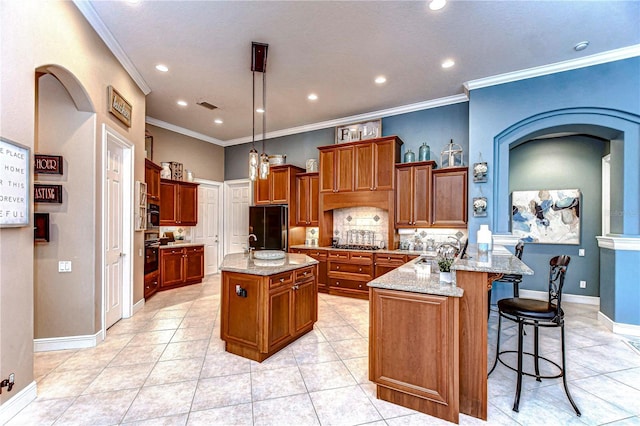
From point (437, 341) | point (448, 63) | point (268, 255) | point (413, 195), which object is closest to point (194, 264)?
point (268, 255)

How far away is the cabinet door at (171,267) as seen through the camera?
562 cm

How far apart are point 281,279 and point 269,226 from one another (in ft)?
11.6

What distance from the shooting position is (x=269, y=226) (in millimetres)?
6398

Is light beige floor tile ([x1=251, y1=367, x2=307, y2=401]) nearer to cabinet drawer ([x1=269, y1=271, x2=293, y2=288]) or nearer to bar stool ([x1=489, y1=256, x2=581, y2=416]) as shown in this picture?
cabinet drawer ([x1=269, y1=271, x2=293, y2=288])

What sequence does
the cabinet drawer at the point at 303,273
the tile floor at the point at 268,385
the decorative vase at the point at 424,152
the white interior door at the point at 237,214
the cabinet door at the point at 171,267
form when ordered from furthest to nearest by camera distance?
the white interior door at the point at 237,214, the cabinet door at the point at 171,267, the decorative vase at the point at 424,152, the cabinet drawer at the point at 303,273, the tile floor at the point at 268,385

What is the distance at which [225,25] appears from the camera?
3102 mm

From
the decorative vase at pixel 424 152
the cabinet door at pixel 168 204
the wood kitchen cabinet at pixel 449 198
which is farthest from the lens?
the cabinet door at pixel 168 204

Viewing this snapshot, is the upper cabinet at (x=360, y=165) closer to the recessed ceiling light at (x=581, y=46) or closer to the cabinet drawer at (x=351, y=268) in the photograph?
the cabinet drawer at (x=351, y=268)

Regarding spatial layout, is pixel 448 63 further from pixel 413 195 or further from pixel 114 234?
pixel 114 234

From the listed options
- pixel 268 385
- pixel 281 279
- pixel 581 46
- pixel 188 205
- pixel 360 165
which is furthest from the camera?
pixel 188 205

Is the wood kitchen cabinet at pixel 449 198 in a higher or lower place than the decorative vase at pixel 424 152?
lower

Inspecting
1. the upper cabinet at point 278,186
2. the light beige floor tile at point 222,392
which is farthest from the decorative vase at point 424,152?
the light beige floor tile at point 222,392

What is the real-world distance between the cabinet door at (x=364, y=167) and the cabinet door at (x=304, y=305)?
2410mm

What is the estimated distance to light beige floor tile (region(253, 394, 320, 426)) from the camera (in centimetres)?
200
